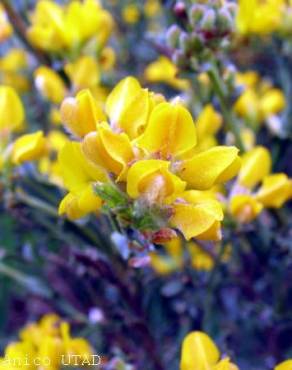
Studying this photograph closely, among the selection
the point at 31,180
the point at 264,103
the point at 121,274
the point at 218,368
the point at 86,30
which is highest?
the point at 86,30

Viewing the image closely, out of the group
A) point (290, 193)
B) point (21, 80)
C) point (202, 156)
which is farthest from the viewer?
point (21, 80)

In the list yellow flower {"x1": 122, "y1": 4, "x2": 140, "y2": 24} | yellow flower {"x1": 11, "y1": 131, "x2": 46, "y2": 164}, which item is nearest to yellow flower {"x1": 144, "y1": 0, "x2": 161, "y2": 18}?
yellow flower {"x1": 122, "y1": 4, "x2": 140, "y2": 24}

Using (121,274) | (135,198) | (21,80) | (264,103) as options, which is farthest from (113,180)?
(21,80)

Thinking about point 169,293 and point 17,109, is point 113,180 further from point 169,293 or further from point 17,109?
point 169,293

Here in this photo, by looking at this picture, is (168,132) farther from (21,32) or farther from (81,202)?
(21,32)

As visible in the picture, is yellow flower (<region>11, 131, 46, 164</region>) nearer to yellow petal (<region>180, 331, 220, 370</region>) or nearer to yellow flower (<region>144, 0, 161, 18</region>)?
yellow petal (<region>180, 331, 220, 370</region>)

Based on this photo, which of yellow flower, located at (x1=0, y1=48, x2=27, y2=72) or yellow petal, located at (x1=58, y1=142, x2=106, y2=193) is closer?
yellow petal, located at (x1=58, y1=142, x2=106, y2=193)

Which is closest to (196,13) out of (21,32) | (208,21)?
(208,21)
